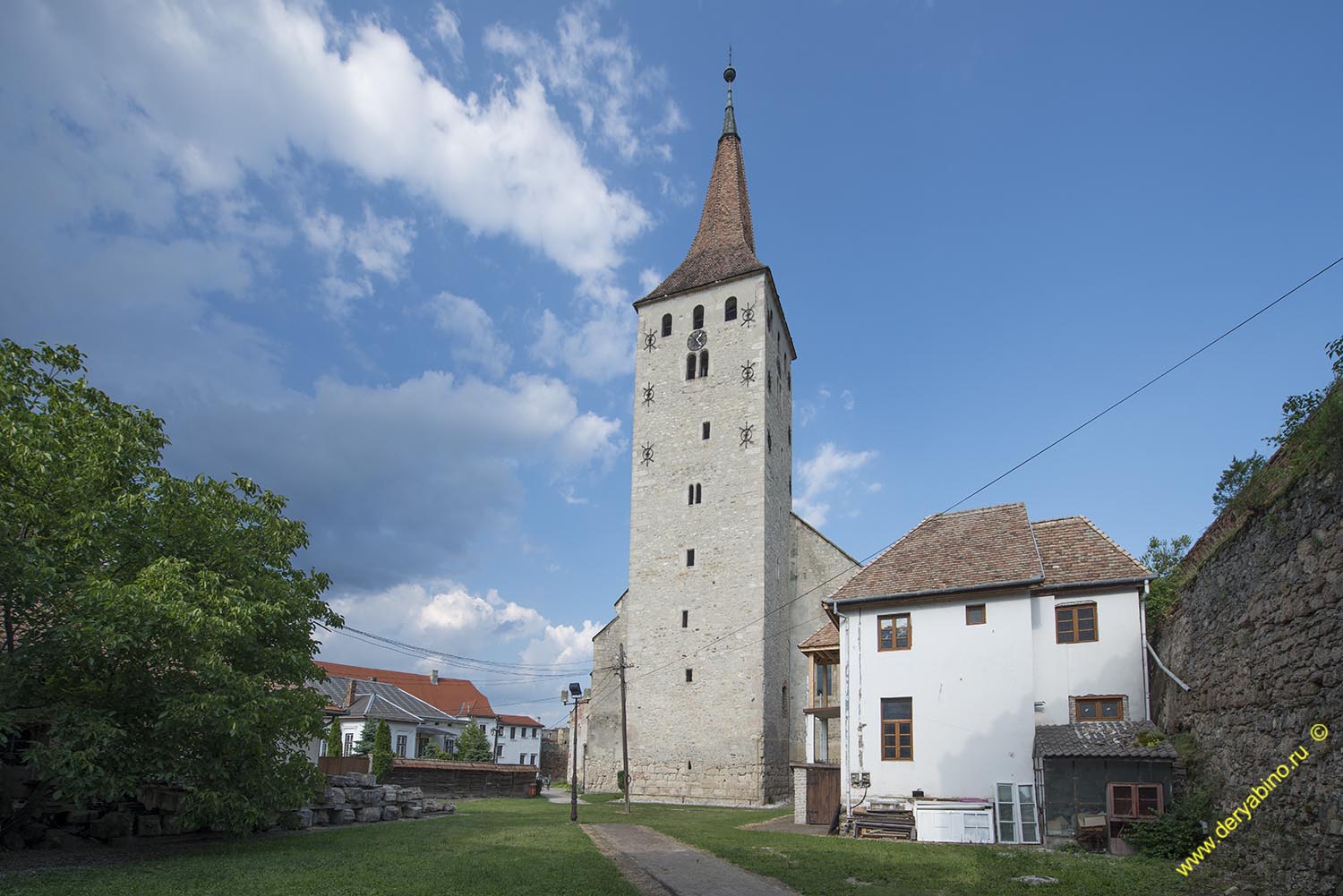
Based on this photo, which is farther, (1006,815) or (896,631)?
(896,631)

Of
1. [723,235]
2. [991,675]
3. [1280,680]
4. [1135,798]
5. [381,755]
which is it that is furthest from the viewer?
[723,235]

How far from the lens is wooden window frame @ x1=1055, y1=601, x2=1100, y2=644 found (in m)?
19.7

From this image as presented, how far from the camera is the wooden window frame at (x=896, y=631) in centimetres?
2150

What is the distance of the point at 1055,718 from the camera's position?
763 inches

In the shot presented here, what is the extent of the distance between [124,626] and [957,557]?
62.0ft

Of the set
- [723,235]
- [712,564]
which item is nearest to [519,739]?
[712,564]

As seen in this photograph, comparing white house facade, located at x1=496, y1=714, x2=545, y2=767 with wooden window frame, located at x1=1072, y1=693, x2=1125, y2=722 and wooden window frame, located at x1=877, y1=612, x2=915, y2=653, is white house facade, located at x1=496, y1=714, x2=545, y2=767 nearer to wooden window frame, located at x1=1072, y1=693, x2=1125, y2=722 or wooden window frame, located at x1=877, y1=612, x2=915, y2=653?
wooden window frame, located at x1=877, y1=612, x2=915, y2=653

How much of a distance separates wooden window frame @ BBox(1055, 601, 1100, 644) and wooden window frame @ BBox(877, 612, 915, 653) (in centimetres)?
346

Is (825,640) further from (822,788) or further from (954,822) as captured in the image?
(954,822)

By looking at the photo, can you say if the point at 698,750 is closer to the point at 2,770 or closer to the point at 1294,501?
the point at 2,770

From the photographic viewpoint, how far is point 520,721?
79.7 m

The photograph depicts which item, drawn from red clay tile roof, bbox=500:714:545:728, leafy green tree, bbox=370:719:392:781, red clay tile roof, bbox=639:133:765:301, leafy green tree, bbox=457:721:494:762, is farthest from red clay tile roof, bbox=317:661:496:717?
red clay tile roof, bbox=639:133:765:301

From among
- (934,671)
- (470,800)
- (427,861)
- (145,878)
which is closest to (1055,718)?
(934,671)

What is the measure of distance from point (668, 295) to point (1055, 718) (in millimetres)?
28955
